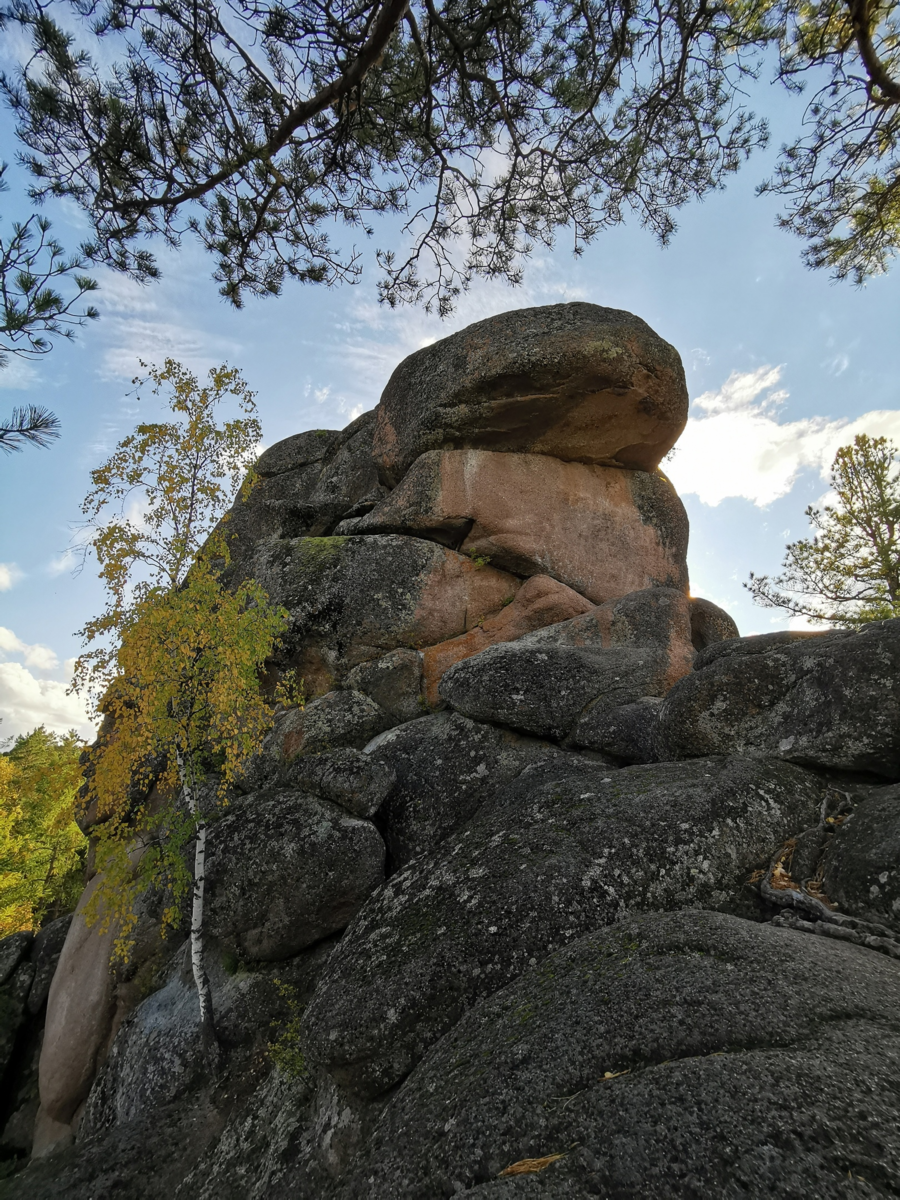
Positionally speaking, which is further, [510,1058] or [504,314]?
[504,314]

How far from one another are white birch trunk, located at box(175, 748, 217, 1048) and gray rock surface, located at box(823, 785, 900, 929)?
6.18m

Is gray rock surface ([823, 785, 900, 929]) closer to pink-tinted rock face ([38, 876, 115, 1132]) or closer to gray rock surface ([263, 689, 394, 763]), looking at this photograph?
gray rock surface ([263, 689, 394, 763])

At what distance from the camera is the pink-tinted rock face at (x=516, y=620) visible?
1175 centimetres

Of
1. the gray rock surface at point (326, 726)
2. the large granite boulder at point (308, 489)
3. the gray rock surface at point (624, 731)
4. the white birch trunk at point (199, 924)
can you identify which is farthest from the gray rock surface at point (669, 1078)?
the large granite boulder at point (308, 489)

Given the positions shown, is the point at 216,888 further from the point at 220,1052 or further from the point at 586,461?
the point at 586,461

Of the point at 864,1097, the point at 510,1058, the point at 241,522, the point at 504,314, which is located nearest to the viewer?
the point at 864,1097

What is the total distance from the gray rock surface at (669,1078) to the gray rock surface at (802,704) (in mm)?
2360

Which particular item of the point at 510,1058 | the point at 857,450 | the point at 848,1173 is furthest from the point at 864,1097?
the point at 857,450

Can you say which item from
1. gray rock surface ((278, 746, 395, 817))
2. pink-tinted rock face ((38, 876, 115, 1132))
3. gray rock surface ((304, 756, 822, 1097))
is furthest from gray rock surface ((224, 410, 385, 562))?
gray rock surface ((304, 756, 822, 1097))

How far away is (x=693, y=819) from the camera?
5.40 m

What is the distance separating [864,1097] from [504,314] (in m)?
14.2

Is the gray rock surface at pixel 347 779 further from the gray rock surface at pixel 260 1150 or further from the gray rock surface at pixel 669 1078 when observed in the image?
the gray rock surface at pixel 669 1078

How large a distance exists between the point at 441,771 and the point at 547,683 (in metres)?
2.06

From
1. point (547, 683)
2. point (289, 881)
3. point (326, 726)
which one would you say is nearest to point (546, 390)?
point (547, 683)
